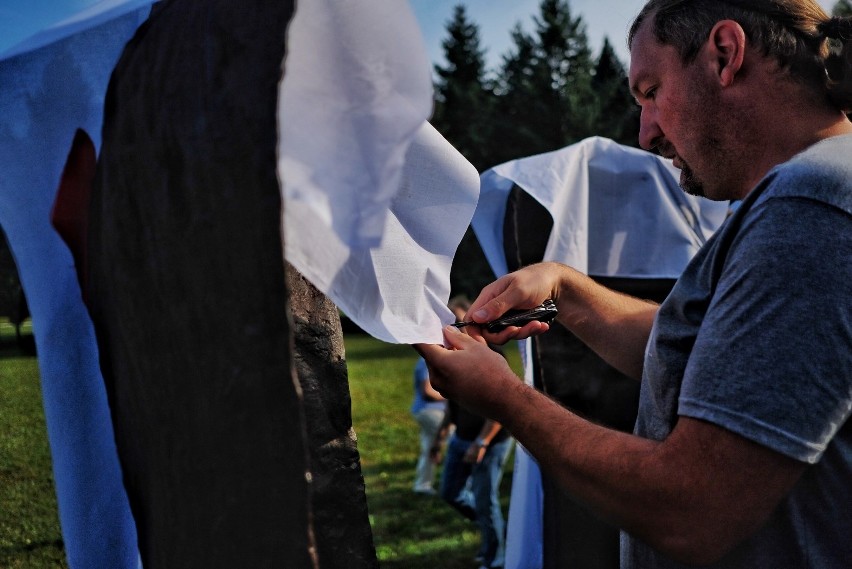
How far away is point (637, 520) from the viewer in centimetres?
103

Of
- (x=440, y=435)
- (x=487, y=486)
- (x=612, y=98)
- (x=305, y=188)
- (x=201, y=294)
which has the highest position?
(x=612, y=98)

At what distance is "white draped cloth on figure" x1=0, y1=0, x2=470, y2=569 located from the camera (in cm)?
76

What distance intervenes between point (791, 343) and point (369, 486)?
6.53 metres

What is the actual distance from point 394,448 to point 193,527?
8.36 metres

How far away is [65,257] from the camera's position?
96 cm

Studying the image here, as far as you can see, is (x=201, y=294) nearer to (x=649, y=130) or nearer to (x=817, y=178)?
(x=817, y=178)

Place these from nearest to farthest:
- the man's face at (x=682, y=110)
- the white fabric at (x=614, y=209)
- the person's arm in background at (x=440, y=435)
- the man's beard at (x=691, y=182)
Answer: the man's face at (x=682, y=110), the man's beard at (x=691, y=182), the white fabric at (x=614, y=209), the person's arm in background at (x=440, y=435)

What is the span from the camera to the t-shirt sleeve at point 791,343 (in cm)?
93

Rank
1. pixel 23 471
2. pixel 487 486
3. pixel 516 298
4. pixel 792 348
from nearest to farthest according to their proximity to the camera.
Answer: pixel 792 348 → pixel 516 298 → pixel 23 471 → pixel 487 486

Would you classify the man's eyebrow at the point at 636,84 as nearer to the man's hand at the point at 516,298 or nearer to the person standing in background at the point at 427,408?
the man's hand at the point at 516,298

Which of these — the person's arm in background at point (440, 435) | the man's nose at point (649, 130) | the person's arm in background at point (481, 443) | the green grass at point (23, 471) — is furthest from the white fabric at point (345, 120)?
the person's arm in background at point (440, 435)

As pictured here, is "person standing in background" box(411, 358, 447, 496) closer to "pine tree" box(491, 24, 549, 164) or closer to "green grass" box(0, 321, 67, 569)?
"green grass" box(0, 321, 67, 569)

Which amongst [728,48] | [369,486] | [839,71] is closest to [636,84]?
[728,48]

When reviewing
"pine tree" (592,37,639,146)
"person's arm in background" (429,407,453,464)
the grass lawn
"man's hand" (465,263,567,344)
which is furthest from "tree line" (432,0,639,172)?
"man's hand" (465,263,567,344)
